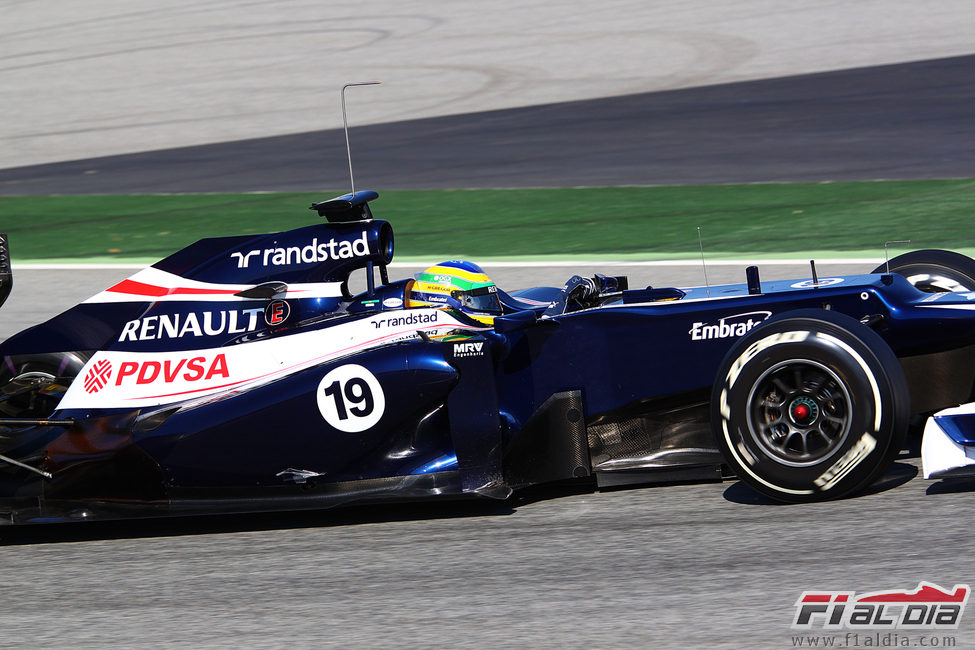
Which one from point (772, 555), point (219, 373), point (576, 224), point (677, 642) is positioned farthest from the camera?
point (576, 224)

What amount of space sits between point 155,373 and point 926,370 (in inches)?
139

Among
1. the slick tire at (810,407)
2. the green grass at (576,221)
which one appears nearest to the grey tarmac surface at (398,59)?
the green grass at (576,221)

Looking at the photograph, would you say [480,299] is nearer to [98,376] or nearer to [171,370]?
[171,370]

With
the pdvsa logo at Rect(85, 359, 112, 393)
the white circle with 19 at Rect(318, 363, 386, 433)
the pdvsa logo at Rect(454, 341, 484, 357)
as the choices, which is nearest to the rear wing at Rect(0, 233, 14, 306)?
the pdvsa logo at Rect(85, 359, 112, 393)

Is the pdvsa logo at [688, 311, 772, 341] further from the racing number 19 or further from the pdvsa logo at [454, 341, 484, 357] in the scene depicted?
the racing number 19

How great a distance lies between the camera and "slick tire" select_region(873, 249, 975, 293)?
272 inches

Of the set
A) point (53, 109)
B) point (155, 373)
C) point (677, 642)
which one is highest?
point (53, 109)

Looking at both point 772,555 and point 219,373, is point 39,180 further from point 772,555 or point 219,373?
point 772,555

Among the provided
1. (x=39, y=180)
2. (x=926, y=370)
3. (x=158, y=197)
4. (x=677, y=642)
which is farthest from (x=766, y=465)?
(x=39, y=180)

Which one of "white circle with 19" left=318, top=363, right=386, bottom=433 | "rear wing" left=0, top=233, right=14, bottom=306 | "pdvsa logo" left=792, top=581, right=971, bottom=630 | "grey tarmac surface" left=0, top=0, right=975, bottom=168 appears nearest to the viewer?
"pdvsa logo" left=792, top=581, right=971, bottom=630

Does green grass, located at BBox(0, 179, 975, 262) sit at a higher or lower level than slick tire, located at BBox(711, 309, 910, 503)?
higher

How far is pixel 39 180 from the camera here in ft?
63.5

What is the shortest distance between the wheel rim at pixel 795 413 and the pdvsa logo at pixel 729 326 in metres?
0.47

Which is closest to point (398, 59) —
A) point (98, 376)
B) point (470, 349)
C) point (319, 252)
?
point (319, 252)
